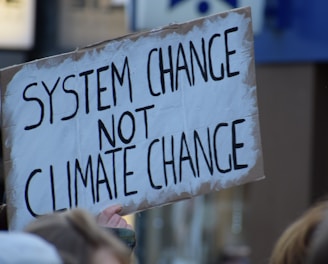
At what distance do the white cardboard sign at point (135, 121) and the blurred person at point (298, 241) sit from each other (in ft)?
2.92

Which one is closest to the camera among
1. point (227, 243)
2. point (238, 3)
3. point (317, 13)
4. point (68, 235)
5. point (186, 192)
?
point (68, 235)

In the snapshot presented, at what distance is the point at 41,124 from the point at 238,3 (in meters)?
4.23

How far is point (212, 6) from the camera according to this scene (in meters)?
8.13

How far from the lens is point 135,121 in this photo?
3.85 meters

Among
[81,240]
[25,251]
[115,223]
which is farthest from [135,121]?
[25,251]

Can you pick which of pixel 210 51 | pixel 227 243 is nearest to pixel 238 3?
pixel 210 51

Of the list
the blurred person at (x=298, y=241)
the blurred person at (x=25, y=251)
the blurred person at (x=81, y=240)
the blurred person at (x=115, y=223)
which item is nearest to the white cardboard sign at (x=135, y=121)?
the blurred person at (x=115, y=223)

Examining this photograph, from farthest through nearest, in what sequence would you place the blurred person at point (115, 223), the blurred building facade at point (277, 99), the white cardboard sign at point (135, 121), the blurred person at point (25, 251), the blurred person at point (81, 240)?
the blurred building facade at point (277, 99) < the white cardboard sign at point (135, 121) < the blurred person at point (115, 223) < the blurred person at point (81, 240) < the blurred person at point (25, 251)

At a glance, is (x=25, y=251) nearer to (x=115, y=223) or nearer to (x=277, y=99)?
(x=115, y=223)

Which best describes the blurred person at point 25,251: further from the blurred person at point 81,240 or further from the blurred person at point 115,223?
the blurred person at point 115,223

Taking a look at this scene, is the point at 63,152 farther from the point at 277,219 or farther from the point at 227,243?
the point at 227,243

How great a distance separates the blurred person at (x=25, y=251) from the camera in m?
2.02

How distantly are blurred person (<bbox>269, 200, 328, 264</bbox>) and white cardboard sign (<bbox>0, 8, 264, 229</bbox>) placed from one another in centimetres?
89

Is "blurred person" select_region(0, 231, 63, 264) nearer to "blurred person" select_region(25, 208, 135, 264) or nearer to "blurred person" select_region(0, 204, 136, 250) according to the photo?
"blurred person" select_region(25, 208, 135, 264)
